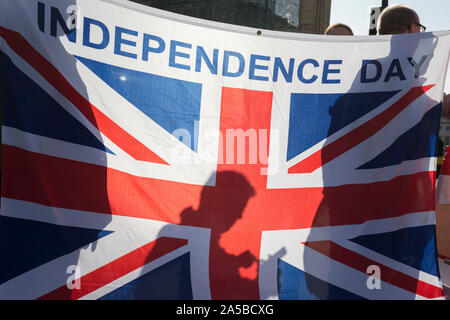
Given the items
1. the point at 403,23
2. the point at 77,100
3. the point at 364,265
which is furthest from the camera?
the point at 403,23

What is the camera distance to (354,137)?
2.31 m

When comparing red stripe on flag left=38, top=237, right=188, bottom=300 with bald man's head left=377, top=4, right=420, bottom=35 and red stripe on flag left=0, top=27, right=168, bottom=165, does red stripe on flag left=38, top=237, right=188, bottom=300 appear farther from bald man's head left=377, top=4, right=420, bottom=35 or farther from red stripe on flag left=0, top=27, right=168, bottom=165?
bald man's head left=377, top=4, right=420, bottom=35

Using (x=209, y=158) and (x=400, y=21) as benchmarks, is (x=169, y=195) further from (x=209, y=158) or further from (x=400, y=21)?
(x=400, y=21)

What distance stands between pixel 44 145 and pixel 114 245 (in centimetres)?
60

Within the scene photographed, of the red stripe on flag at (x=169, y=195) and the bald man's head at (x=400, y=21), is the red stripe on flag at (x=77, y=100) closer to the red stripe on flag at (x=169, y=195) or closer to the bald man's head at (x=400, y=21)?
the red stripe on flag at (x=169, y=195)

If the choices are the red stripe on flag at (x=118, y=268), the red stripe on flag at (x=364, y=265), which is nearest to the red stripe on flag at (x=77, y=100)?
the red stripe on flag at (x=118, y=268)

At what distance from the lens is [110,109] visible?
2.04 metres

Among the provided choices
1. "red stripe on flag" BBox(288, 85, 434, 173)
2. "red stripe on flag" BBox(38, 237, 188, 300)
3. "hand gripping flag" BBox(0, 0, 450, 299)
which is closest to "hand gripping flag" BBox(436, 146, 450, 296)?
"hand gripping flag" BBox(0, 0, 450, 299)

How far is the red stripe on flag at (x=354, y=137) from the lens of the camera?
2.29 m

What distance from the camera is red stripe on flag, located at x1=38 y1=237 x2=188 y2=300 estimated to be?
1.96 m

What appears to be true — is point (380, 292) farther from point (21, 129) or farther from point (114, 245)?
point (21, 129)

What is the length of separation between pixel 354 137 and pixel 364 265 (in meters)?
0.72

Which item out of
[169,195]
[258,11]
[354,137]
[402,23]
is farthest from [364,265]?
[258,11]
